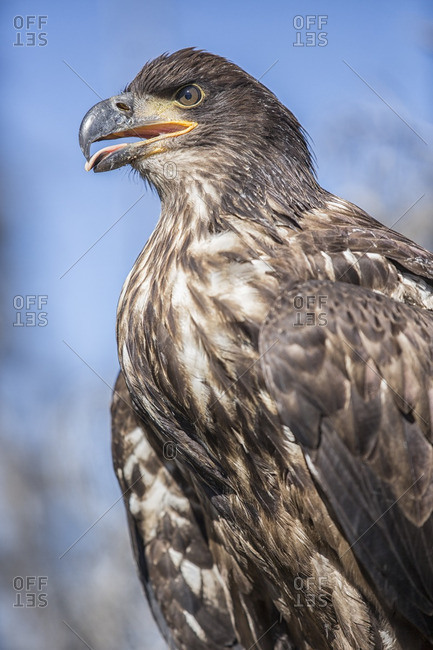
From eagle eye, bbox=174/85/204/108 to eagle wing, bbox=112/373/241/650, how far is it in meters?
1.72

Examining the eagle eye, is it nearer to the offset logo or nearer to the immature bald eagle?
the immature bald eagle

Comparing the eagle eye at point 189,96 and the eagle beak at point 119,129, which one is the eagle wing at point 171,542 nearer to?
the eagle beak at point 119,129

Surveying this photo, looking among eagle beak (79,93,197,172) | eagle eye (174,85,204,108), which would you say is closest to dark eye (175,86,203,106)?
eagle eye (174,85,204,108)

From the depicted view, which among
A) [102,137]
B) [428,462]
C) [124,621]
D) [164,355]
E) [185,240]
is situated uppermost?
[102,137]

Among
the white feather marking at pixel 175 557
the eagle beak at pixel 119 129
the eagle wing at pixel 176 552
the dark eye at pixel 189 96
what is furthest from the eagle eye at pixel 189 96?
the white feather marking at pixel 175 557

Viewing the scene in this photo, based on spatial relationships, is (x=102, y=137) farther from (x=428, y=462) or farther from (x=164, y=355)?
(x=428, y=462)

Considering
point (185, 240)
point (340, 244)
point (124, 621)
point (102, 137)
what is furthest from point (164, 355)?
point (124, 621)

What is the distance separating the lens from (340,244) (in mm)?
3707

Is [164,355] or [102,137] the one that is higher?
[102,137]

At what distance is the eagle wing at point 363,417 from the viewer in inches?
130

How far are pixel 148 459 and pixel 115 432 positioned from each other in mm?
272

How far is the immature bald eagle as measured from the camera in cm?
334

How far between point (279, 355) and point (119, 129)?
66.2 inches

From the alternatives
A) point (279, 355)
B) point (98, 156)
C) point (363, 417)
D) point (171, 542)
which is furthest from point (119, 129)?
point (171, 542)
